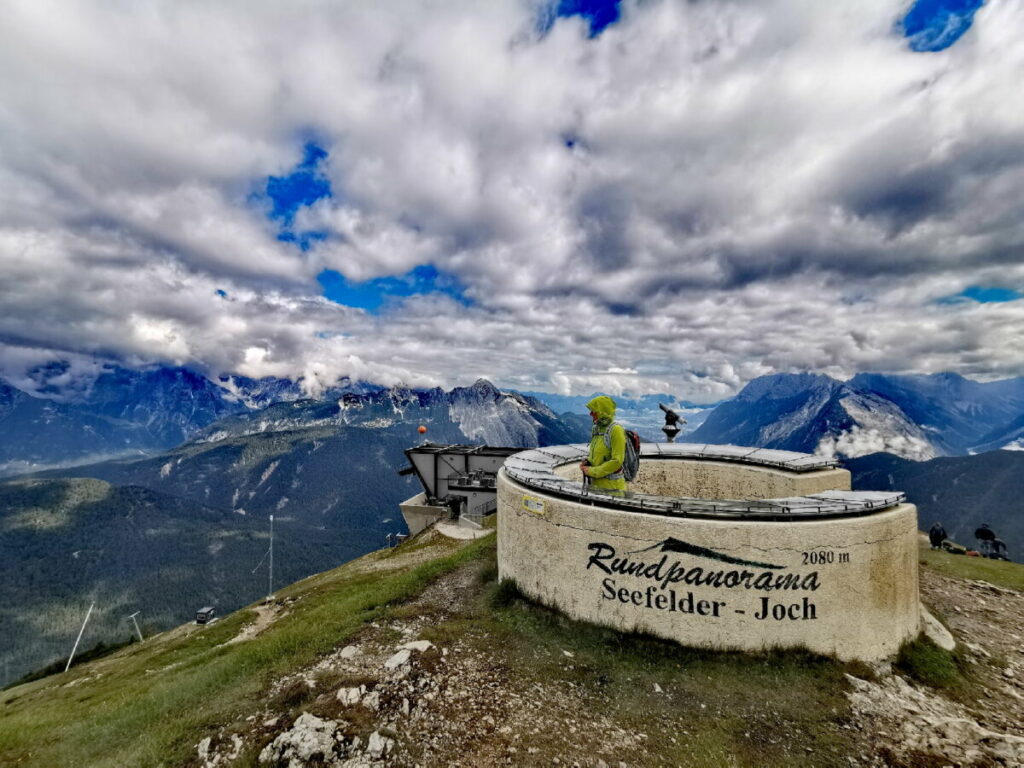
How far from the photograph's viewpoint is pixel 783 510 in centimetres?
1341

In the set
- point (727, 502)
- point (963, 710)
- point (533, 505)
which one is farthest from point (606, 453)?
point (963, 710)

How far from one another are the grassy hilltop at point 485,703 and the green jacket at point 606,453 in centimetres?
503

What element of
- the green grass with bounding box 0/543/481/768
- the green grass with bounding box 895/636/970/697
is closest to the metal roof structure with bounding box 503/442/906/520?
the green grass with bounding box 895/636/970/697

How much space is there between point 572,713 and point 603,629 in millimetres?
3409

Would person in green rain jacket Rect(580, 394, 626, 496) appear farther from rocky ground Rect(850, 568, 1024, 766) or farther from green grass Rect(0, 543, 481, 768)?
green grass Rect(0, 543, 481, 768)

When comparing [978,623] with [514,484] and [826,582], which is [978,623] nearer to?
[826,582]

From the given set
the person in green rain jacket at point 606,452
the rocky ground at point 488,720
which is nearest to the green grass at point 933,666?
the rocky ground at point 488,720

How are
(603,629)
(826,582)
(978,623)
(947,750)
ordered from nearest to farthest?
(947,750) → (826,582) → (603,629) → (978,623)

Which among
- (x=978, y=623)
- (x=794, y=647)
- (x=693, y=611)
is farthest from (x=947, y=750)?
(x=978, y=623)

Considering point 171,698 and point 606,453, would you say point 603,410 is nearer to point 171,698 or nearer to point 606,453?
point 606,453

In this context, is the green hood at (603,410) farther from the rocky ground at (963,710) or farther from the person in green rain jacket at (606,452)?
the rocky ground at (963,710)

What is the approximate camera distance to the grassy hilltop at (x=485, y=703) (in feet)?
32.4

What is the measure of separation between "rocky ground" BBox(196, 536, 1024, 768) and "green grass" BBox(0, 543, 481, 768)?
39.2 inches

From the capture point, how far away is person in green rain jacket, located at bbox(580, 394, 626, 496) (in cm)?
1666
